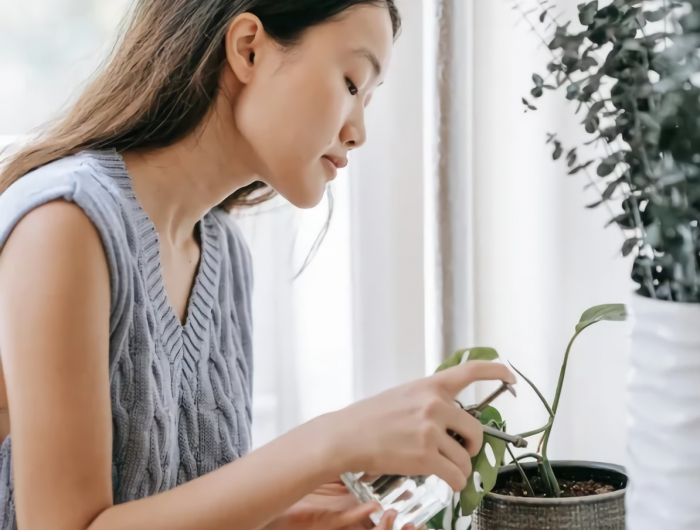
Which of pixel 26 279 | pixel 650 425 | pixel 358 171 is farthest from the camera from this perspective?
pixel 358 171

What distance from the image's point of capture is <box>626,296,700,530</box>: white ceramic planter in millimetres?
490

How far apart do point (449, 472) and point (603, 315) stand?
0.79 ft

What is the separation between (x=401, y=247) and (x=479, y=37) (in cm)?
36

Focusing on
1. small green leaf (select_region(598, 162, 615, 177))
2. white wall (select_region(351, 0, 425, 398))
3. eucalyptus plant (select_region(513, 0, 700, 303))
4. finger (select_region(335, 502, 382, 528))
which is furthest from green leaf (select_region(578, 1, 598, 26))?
white wall (select_region(351, 0, 425, 398))

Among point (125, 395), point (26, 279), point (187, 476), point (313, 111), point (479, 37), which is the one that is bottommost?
point (187, 476)

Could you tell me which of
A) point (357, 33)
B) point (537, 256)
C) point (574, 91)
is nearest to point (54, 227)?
point (357, 33)

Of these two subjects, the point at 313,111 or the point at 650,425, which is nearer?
the point at 650,425

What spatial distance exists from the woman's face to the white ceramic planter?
0.42m

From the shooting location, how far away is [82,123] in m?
0.89

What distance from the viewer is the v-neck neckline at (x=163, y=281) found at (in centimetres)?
83

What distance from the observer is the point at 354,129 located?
88 centimetres

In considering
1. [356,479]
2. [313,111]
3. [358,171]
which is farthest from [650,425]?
[358,171]

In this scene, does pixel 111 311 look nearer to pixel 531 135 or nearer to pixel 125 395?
pixel 125 395

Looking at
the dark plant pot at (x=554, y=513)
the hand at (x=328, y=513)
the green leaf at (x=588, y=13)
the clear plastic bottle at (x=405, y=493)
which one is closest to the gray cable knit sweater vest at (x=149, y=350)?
the hand at (x=328, y=513)
